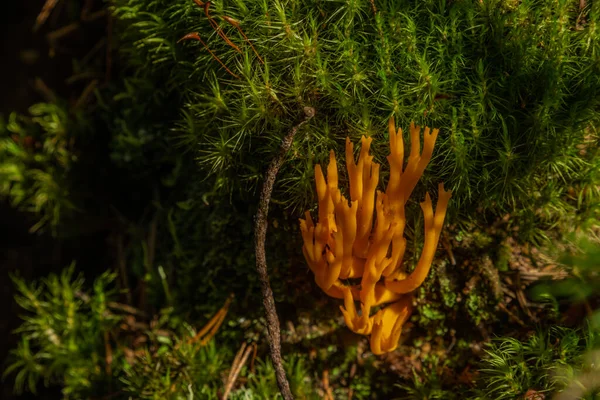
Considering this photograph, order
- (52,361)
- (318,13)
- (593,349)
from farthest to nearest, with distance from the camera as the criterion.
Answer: (52,361) < (318,13) < (593,349)

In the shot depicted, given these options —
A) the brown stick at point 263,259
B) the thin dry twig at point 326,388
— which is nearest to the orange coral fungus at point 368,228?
the brown stick at point 263,259

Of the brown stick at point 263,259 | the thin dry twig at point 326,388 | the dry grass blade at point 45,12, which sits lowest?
the thin dry twig at point 326,388

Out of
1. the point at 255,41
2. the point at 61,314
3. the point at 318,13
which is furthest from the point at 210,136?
the point at 61,314

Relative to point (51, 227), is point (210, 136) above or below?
above

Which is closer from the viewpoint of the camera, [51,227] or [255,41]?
[255,41]

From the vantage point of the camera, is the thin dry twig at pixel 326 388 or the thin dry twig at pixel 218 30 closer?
the thin dry twig at pixel 218 30

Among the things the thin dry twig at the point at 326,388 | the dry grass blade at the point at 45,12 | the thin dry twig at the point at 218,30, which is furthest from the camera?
the dry grass blade at the point at 45,12

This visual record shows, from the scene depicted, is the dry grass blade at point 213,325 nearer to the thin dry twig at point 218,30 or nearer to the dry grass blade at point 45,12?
the thin dry twig at point 218,30

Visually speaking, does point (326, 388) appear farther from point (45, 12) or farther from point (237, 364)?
point (45, 12)

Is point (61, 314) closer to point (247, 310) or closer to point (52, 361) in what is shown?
point (52, 361)
